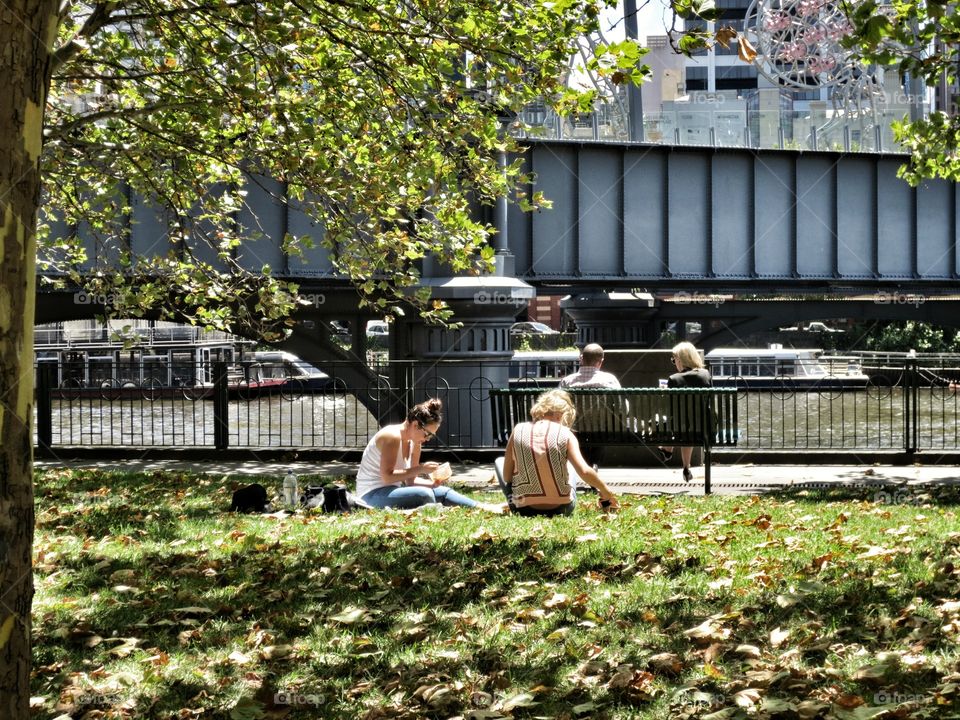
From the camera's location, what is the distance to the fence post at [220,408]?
53.4 feet

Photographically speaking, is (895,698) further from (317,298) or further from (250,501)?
(317,298)

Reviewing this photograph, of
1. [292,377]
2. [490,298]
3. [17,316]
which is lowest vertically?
[292,377]

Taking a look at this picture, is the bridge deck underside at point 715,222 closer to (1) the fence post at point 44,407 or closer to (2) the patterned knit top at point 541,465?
(1) the fence post at point 44,407

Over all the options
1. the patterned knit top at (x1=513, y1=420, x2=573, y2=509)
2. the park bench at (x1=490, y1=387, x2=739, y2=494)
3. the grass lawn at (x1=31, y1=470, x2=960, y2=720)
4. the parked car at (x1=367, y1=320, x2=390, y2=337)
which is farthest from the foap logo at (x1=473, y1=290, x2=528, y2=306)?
the parked car at (x1=367, y1=320, x2=390, y2=337)

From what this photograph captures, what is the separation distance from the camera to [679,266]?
2767 centimetres

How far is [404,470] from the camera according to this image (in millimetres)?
10867

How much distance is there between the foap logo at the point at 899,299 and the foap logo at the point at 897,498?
3193 cm

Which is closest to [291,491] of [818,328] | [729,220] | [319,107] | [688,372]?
[319,107]

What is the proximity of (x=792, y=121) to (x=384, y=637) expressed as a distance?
24.0 m

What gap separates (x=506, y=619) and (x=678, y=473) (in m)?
8.82

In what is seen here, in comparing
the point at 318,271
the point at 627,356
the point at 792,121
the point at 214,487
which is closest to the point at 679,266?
the point at 792,121

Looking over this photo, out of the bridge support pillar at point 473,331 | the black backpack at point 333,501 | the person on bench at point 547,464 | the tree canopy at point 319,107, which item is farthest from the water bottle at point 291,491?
the bridge support pillar at point 473,331

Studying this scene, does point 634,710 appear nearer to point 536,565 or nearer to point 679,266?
point 536,565

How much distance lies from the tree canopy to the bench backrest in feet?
6.97
